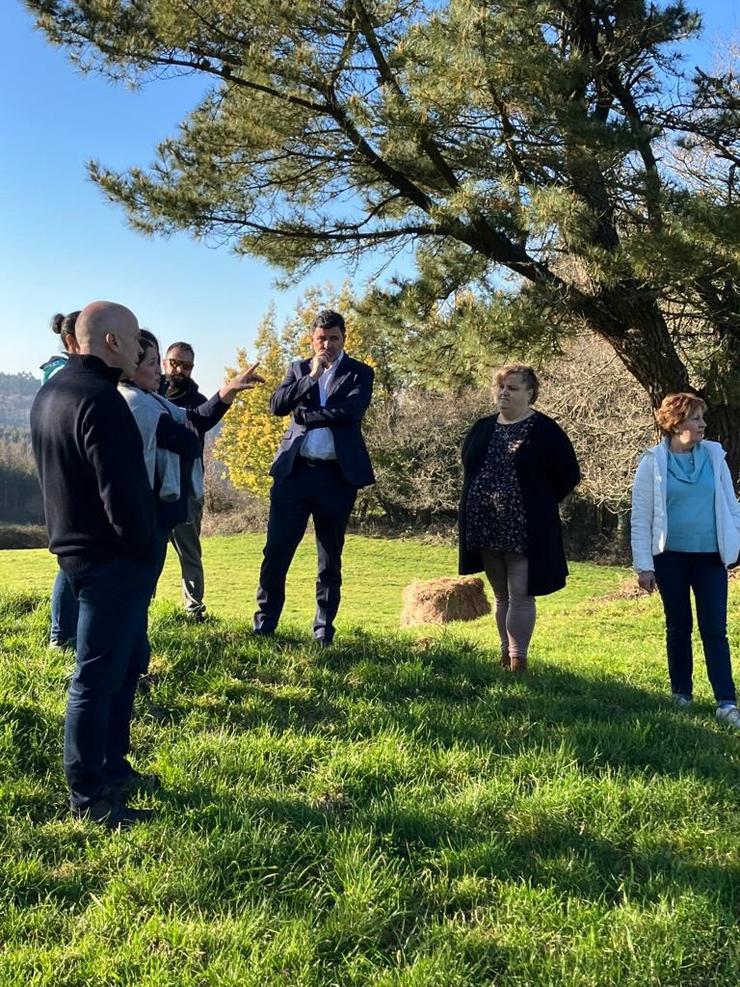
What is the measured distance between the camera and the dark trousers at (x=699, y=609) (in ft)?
14.8

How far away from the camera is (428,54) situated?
733cm

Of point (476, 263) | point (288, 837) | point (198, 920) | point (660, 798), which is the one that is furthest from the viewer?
point (476, 263)

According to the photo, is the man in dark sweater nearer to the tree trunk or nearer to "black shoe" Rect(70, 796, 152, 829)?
"black shoe" Rect(70, 796, 152, 829)

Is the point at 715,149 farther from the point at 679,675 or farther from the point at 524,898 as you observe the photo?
the point at 524,898

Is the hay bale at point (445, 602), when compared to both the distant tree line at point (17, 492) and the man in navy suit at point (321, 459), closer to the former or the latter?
the man in navy suit at point (321, 459)

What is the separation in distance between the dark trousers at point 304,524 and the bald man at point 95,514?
1.91m

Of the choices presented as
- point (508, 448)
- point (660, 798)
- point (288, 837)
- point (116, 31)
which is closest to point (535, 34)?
point (116, 31)

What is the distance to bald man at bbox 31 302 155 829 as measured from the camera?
263 cm

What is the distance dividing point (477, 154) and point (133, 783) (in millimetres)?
7315

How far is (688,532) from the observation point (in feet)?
14.7

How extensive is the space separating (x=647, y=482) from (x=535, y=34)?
17.0ft

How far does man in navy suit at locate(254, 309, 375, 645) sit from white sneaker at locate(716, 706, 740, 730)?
2.32 meters

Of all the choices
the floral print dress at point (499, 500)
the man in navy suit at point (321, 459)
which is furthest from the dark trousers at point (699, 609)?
the man in navy suit at point (321, 459)

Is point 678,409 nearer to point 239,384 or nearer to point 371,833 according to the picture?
point 239,384
